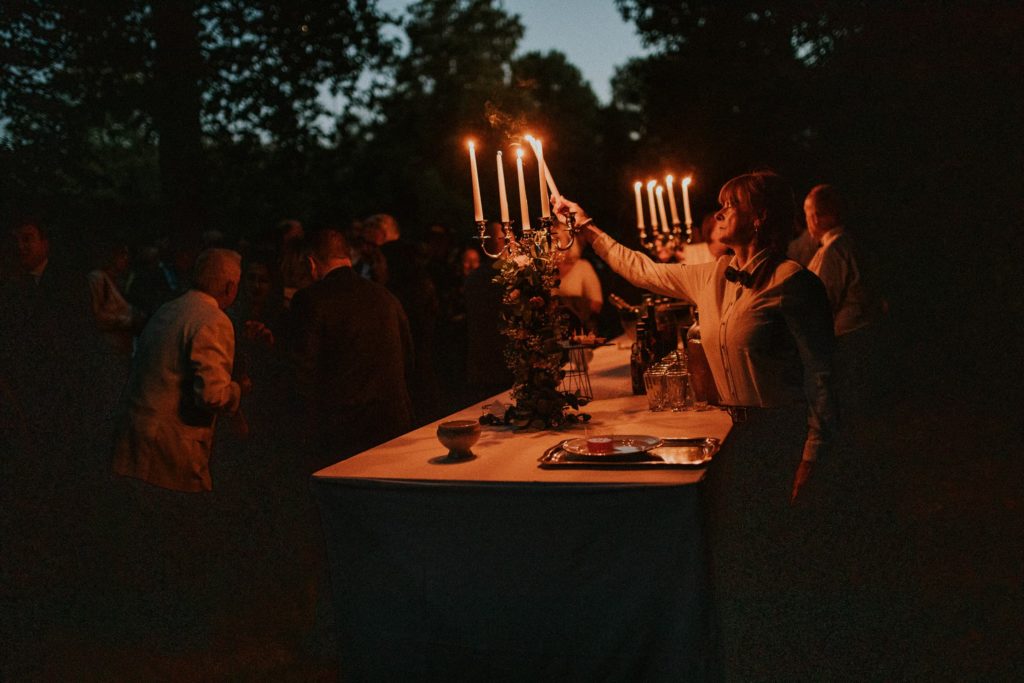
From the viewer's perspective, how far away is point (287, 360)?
4.93 metres

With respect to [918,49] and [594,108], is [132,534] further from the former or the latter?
[594,108]

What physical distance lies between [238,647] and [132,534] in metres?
2.06

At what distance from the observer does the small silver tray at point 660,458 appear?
7.95 ft

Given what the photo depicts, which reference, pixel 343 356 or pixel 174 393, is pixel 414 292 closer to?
pixel 343 356

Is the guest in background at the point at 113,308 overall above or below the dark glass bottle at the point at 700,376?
above

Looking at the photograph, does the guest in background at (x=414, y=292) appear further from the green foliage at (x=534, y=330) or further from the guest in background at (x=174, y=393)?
the green foliage at (x=534, y=330)

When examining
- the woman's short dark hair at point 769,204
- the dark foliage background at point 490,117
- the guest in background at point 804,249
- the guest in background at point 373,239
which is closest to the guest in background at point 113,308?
the guest in background at point 373,239

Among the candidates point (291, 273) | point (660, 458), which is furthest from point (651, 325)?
point (291, 273)

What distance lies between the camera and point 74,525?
5426 millimetres

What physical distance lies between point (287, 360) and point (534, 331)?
2268mm

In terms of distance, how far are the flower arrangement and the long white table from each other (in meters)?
0.55

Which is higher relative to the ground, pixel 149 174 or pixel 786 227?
pixel 149 174

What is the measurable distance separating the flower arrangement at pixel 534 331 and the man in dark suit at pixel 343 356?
1.12 metres

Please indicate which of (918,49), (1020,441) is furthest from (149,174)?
(1020,441)
